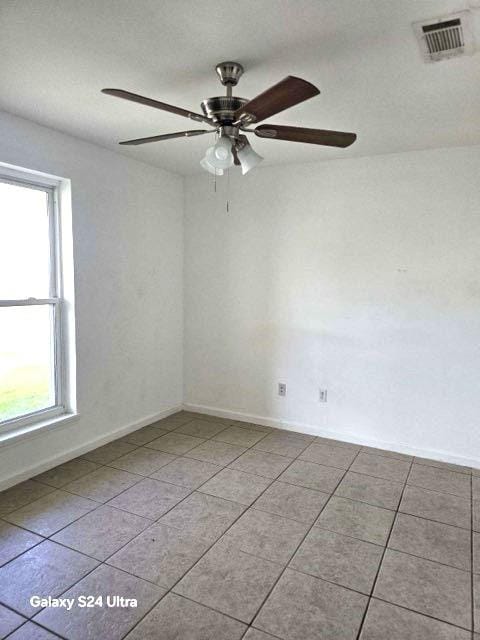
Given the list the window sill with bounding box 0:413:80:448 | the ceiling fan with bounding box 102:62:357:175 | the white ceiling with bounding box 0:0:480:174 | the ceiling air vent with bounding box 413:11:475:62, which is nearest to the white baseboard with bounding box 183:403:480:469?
the window sill with bounding box 0:413:80:448

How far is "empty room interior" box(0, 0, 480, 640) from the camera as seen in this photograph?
1.74m

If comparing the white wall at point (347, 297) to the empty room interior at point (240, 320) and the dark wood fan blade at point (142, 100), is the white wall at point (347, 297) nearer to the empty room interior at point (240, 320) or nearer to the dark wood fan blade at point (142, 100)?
the empty room interior at point (240, 320)

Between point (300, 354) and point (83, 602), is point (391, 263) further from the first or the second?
point (83, 602)

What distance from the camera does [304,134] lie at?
1.98 m

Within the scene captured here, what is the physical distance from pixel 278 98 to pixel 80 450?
2.83 metres

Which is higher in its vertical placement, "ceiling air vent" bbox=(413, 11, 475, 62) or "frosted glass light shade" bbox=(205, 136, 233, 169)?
"ceiling air vent" bbox=(413, 11, 475, 62)

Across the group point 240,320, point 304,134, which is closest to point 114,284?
point 240,320

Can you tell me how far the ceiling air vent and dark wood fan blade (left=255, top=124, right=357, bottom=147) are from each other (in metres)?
0.43

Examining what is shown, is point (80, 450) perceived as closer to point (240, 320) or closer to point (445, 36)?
point (240, 320)

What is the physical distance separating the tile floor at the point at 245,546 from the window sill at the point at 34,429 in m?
0.30

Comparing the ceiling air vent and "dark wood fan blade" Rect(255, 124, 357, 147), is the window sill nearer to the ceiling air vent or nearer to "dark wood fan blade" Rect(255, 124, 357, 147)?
"dark wood fan blade" Rect(255, 124, 357, 147)

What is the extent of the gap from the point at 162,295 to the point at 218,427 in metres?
1.35

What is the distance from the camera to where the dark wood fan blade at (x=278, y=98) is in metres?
1.52

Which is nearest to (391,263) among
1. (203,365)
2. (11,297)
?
(203,365)
